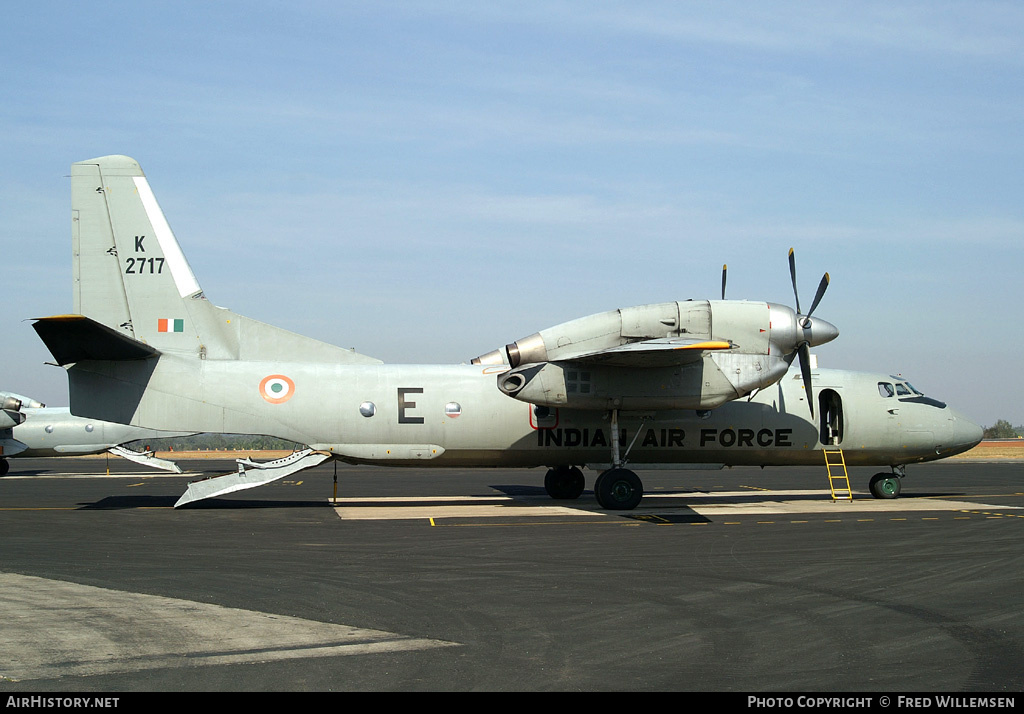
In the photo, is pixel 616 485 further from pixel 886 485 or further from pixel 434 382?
pixel 886 485

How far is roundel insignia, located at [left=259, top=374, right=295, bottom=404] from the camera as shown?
69.2ft

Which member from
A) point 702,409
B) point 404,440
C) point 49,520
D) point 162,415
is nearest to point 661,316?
point 702,409

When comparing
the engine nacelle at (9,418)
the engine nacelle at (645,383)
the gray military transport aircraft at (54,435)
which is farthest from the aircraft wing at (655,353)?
the engine nacelle at (9,418)

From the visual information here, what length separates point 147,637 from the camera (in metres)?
8.25

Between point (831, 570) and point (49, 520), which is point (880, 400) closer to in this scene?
point (831, 570)

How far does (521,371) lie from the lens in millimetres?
20266

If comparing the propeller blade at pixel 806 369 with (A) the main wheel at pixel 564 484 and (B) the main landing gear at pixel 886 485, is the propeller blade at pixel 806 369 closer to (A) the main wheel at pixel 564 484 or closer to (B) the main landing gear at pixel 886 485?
(B) the main landing gear at pixel 886 485

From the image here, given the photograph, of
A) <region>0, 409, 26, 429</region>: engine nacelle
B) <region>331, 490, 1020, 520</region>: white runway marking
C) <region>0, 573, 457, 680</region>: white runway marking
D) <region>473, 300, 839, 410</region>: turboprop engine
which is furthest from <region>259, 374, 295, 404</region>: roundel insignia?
<region>0, 409, 26, 429</region>: engine nacelle

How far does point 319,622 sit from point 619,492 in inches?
502

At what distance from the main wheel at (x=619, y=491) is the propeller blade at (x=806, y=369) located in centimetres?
540

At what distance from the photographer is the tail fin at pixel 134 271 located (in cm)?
2138

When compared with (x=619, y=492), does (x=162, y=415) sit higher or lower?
higher

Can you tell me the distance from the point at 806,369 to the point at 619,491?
6045mm

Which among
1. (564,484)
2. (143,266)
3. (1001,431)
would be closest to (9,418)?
(143,266)
